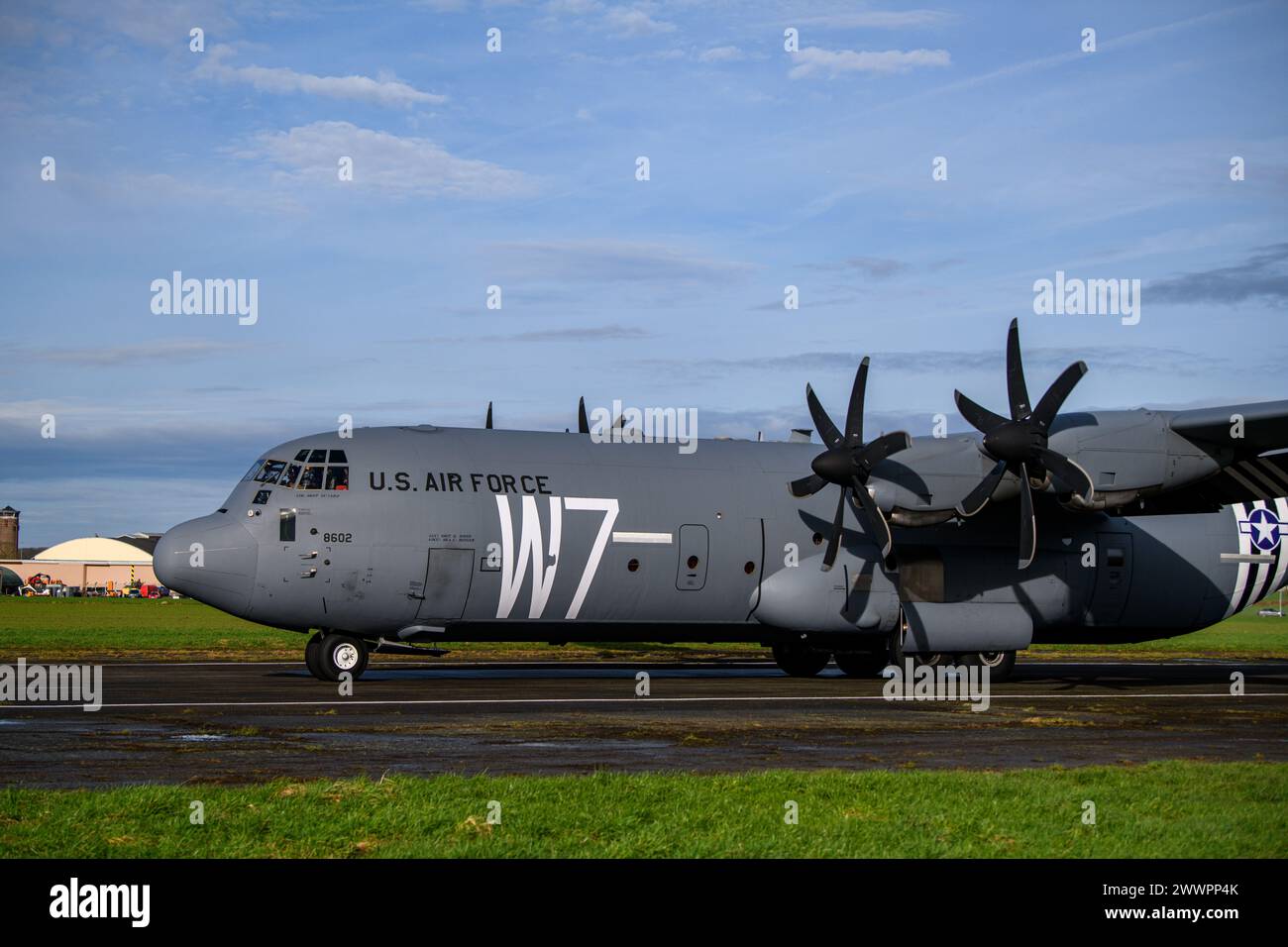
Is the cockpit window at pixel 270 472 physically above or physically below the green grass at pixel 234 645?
above

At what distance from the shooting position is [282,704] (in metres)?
20.8

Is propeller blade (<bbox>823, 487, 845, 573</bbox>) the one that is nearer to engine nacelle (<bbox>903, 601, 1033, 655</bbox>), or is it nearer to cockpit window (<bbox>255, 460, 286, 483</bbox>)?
engine nacelle (<bbox>903, 601, 1033, 655</bbox>)

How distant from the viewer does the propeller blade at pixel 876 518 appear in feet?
84.8

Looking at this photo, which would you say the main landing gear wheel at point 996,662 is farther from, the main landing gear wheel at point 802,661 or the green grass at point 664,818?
the green grass at point 664,818

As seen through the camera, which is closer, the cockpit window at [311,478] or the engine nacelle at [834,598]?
the cockpit window at [311,478]

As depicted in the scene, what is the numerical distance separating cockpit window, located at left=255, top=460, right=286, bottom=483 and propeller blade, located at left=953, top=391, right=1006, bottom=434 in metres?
13.6

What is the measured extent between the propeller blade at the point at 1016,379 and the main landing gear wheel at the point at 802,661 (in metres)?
8.15

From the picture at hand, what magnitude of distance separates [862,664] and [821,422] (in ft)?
21.4

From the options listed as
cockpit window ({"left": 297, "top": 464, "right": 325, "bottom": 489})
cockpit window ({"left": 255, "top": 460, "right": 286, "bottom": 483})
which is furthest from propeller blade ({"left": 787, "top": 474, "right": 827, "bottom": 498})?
cockpit window ({"left": 255, "top": 460, "right": 286, "bottom": 483})

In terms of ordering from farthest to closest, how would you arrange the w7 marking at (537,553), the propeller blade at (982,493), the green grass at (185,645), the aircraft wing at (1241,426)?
the green grass at (185,645) → the w7 marking at (537,553) → the propeller blade at (982,493) → the aircraft wing at (1241,426)

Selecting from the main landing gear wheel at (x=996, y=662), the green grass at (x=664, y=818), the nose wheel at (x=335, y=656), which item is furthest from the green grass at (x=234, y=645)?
the green grass at (x=664, y=818)
